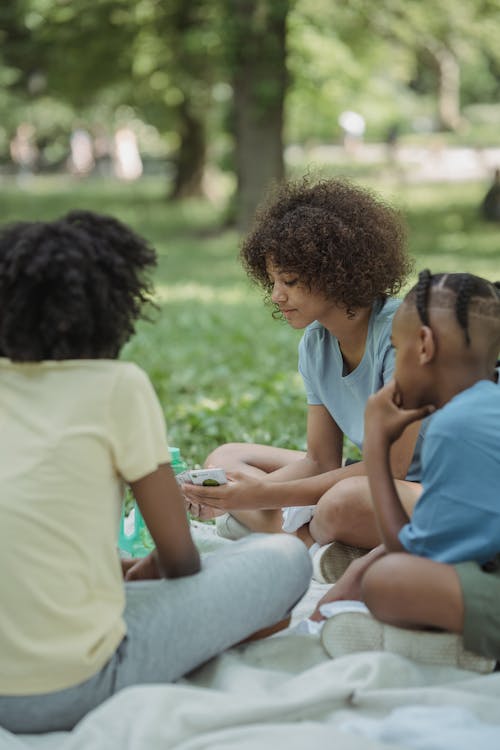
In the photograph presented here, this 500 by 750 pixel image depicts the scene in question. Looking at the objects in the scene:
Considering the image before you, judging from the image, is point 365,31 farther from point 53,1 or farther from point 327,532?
point 327,532

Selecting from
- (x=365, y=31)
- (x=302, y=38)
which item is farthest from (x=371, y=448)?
(x=365, y=31)

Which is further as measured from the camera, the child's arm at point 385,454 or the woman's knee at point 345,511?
the woman's knee at point 345,511

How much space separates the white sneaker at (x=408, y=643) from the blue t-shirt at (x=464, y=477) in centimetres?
21

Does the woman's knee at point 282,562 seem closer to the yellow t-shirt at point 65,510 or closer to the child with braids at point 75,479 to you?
the child with braids at point 75,479

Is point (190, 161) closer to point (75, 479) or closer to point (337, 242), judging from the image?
point (337, 242)

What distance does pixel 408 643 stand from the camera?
2.79 metres

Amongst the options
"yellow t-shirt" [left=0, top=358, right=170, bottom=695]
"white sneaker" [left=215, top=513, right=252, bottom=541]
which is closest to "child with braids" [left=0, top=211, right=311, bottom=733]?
"yellow t-shirt" [left=0, top=358, right=170, bottom=695]

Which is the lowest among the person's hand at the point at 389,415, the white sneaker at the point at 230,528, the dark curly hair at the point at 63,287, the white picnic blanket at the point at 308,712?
the white sneaker at the point at 230,528

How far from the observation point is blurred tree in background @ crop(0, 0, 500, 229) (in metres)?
15.4

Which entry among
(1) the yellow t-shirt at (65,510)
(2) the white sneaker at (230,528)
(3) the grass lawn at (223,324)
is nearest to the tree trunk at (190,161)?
(3) the grass lawn at (223,324)

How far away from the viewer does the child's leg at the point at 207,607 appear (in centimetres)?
263

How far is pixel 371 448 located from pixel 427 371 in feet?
0.80

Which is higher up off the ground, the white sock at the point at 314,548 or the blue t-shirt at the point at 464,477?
the blue t-shirt at the point at 464,477

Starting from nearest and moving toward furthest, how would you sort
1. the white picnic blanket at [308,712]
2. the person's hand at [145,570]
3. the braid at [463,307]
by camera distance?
the white picnic blanket at [308,712] < the braid at [463,307] < the person's hand at [145,570]
